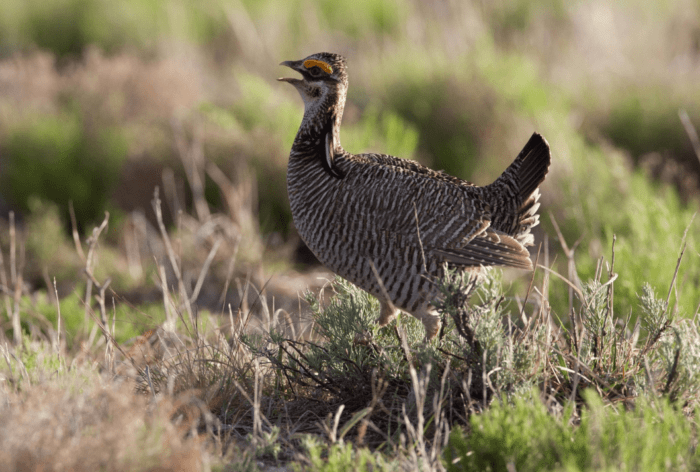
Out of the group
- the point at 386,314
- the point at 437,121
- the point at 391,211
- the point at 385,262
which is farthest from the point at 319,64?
the point at 437,121

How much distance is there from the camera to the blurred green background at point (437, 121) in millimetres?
5578

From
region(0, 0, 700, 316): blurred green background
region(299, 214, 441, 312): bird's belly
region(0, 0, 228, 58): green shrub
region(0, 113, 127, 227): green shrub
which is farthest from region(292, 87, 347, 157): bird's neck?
region(0, 0, 228, 58): green shrub

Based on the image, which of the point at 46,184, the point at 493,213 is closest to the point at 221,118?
the point at 46,184

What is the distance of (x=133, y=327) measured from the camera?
3.92 meters

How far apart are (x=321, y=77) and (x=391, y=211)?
2.45 feet

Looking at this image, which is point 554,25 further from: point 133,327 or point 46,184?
point 133,327

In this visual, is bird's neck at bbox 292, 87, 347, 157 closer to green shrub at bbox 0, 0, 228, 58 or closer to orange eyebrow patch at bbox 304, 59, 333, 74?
orange eyebrow patch at bbox 304, 59, 333, 74

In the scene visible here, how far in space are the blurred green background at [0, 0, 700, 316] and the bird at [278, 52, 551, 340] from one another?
37.0 inches

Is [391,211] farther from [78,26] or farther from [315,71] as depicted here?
[78,26]

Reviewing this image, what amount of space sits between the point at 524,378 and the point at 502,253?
73 centimetres

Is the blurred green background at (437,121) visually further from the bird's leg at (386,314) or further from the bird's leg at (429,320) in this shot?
the bird's leg at (386,314)

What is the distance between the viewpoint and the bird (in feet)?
9.65

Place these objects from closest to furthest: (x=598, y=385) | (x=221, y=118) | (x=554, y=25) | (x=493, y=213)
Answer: (x=598, y=385), (x=493, y=213), (x=221, y=118), (x=554, y=25)

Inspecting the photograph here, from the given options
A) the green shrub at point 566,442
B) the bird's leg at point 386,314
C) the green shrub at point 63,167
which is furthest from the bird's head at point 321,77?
the green shrub at point 63,167
